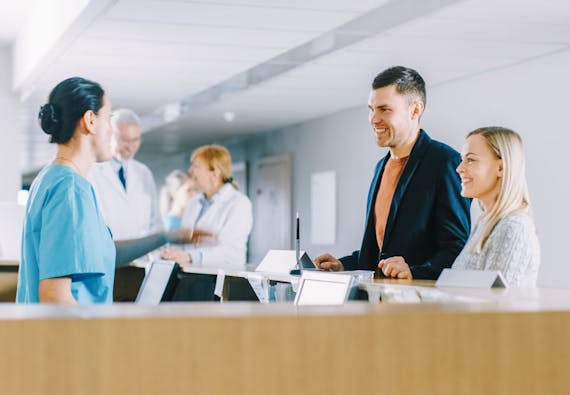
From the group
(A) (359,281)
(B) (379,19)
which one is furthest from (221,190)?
(A) (359,281)

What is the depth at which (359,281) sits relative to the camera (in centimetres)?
241

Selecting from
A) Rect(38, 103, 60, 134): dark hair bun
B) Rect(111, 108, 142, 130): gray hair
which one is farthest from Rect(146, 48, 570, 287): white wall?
Rect(38, 103, 60, 134): dark hair bun

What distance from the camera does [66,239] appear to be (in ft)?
7.81

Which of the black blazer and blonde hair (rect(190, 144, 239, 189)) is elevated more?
blonde hair (rect(190, 144, 239, 189))

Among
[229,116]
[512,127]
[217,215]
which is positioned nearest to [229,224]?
[217,215]

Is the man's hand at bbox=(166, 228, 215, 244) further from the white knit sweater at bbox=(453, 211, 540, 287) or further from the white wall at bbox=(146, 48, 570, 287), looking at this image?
the white wall at bbox=(146, 48, 570, 287)

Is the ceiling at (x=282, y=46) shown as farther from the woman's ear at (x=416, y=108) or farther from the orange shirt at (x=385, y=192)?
the orange shirt at (x=385, y=192)

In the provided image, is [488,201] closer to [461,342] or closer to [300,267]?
[300,267]

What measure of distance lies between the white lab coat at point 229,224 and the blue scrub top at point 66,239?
222cm

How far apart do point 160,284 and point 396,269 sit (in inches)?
66.4

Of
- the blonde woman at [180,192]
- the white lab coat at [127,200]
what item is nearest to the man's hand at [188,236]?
the white lab coat at [127,200]

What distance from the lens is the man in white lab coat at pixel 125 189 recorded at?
511cm

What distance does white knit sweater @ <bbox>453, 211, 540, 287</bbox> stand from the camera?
2625 millimetres

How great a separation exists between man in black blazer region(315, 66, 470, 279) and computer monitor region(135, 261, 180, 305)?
99 centimetres
